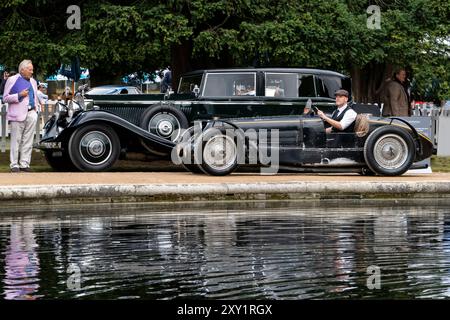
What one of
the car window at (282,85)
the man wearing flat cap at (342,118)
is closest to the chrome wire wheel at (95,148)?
the car window at (282,85)

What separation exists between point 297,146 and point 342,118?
2.89 ft

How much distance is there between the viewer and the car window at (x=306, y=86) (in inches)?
830

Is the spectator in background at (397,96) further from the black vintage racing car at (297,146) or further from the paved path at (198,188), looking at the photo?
the paved path at (198,188)

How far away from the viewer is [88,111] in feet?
65.7

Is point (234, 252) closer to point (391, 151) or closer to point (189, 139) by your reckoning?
point (189, 139)

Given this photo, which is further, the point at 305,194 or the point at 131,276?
the point at 305,194

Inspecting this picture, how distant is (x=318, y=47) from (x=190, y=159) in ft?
20.4

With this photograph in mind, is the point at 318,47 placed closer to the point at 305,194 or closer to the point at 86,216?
the point at 305,194

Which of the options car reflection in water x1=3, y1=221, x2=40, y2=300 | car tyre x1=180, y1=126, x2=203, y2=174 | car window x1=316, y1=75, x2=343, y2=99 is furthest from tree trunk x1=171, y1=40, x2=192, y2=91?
car reflection in water x1=3, y1=221, x2=40, y2=300

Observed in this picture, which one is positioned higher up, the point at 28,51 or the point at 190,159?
the point at 28,51

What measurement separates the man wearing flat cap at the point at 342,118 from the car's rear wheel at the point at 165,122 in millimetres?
3196

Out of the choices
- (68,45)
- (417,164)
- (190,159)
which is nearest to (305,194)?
(190,159)

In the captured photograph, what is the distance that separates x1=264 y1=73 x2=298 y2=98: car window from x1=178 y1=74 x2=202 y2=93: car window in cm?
123

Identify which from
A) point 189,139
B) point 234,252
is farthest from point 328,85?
point 234,252
